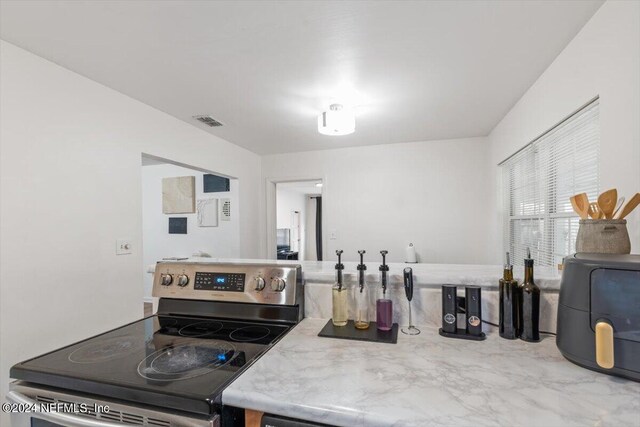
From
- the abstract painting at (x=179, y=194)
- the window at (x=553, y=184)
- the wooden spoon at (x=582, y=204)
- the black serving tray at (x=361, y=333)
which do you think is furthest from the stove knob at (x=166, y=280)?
the abstract painting at (x=179, y=194)

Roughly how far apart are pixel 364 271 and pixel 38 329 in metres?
1.89

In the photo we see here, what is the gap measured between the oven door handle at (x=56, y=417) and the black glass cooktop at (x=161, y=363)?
49 mm

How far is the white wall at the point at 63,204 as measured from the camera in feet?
5.35

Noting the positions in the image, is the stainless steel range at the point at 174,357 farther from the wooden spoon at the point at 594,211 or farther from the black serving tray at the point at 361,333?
the wooden spoon at the point at 594,211

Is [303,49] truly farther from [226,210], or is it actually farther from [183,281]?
[226,210]

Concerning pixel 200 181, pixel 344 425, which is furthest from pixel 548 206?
pixel 200 181

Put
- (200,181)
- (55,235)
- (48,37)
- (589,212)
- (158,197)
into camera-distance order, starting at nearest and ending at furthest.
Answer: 1. (589,212)
2. (48,37)
3. (55,235)
4. (200,181)
5. (158,197)

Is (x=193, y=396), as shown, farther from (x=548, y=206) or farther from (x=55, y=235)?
(x=548, y=206)

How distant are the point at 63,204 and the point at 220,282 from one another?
1366 mm

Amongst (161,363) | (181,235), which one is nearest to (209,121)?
(181,235)

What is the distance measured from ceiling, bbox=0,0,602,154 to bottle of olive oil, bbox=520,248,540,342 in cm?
126

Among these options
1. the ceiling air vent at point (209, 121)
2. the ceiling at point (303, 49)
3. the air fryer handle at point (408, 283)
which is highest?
the ceiling at point (303, 49)

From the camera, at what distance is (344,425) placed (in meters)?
0.63

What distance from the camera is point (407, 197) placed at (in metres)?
3.82
